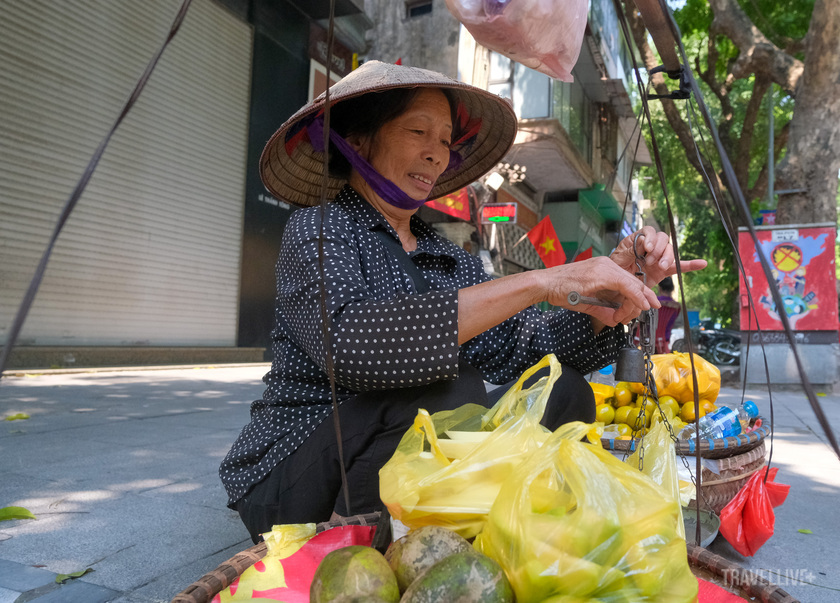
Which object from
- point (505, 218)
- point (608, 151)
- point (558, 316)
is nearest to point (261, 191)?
point (505, 218)

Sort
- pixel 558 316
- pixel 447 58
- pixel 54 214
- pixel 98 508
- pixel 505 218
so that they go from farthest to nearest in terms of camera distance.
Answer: pixel 447 58 < pixel 505 218 < pixel 54 214 < pixel 98 508 < pixel 558 316

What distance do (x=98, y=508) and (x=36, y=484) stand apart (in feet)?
1.20

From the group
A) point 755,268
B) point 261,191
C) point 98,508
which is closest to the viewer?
point 98,508

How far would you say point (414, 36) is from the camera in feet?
32.0

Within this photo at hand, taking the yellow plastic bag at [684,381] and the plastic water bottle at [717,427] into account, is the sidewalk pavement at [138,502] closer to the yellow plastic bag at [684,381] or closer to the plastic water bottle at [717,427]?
the plastic water bottle at [717,427]

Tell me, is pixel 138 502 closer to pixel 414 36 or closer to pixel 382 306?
pixel 382 306

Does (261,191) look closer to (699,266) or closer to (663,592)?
(699,266)

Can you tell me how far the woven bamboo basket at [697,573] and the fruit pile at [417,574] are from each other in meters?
0.17

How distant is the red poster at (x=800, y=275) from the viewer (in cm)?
634

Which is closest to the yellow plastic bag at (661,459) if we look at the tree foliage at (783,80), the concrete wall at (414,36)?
the tree foliage at (783,80)

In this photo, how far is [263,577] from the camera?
34.8 inches

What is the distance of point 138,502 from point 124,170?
4.78 m

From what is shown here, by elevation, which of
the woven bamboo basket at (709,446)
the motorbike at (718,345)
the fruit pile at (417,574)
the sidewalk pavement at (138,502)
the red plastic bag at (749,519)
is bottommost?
the motorbike at (718,345)

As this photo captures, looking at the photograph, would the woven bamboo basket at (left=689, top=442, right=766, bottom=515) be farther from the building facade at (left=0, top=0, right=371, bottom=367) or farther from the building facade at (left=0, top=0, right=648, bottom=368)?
the building facade at (left=0, top=0, right=371, bottom=367)
